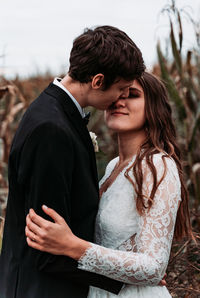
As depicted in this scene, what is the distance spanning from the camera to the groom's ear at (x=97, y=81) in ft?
6.48

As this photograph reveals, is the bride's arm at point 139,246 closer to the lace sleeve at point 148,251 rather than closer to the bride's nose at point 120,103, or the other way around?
the lace sleeve at point 148,251

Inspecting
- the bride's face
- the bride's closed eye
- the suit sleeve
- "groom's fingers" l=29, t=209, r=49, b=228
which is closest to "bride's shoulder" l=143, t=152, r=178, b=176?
the bride's face

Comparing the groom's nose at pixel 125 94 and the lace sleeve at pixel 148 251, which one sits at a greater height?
the groom's nose at pixel 125 94

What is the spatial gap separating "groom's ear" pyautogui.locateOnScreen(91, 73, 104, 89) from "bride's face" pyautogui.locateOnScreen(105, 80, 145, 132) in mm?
343

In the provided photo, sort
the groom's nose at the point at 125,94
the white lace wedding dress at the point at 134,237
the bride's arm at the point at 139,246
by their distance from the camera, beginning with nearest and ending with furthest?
1. the bride's arm at the point at 139,246
2. the white lace wedding dress at the point at 134,237
3. the groom's nose at the point at 125,94

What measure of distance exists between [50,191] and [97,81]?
520 millimetres

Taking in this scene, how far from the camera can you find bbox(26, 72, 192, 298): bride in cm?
192

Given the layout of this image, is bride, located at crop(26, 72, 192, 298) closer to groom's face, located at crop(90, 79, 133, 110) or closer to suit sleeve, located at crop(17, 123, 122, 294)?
suit sleeve, located at crop(17, 123, 122, 294)

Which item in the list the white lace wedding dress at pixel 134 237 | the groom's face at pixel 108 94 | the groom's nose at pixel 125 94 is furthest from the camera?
the groom's nose at pixel 125 94

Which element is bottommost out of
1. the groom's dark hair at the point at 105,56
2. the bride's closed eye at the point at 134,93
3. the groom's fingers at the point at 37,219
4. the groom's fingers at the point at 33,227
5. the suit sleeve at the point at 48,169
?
the groom's fingers at the point at 33,227

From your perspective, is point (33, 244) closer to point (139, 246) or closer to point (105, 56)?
point (139, 246)

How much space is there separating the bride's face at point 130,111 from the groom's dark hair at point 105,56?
29 centimetres

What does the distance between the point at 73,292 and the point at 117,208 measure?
1.39 feet

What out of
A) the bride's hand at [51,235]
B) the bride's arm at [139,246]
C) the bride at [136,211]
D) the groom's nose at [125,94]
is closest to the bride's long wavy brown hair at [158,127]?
the bride at [136,211]
